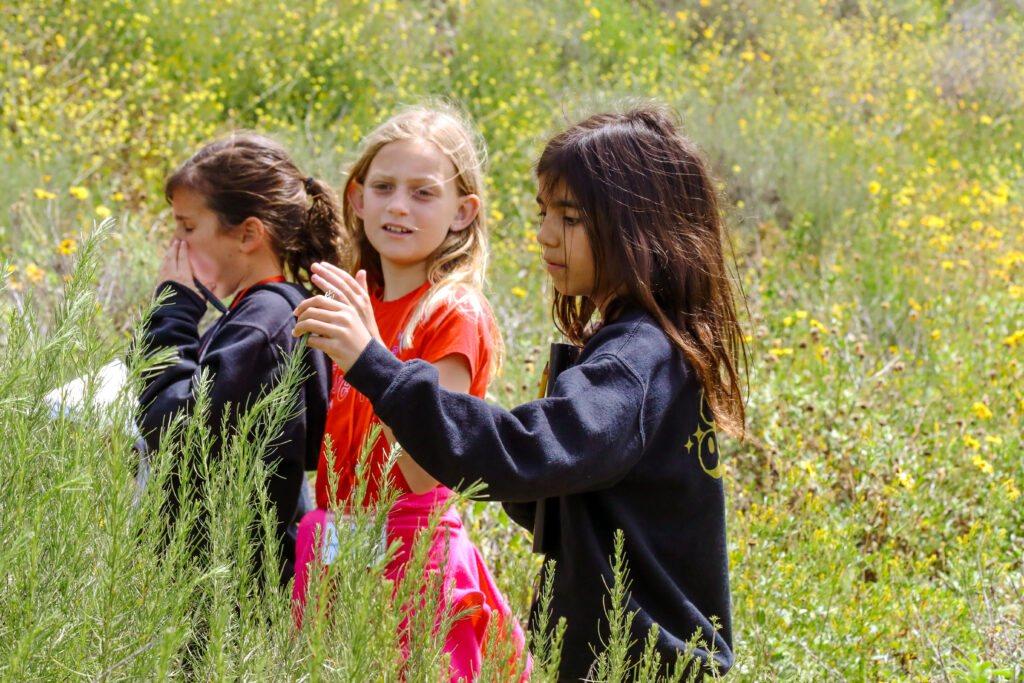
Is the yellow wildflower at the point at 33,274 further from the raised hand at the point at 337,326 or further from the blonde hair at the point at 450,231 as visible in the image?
the raised hand at the point at 337,326

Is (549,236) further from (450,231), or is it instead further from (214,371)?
(214,371)

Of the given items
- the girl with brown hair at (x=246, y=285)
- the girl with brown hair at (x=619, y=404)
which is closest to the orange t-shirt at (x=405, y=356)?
the girl with brown hair at (x=246, y=285)

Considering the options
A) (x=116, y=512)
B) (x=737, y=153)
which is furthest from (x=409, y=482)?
(x=737, y=153)

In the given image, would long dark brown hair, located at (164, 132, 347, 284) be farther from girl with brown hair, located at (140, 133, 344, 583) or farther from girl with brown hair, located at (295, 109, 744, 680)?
girl with brown hair, located at (295, 109, 744, 680)

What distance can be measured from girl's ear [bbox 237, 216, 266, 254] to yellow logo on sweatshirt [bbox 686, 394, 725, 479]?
1221mm

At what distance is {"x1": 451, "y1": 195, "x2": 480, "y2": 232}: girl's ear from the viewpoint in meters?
2.33

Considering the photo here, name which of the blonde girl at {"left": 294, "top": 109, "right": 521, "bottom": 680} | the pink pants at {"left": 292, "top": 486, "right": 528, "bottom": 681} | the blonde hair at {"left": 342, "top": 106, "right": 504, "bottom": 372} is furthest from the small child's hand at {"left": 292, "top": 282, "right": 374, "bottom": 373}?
the blonde hair at {"left": 342, "top": 106, "right": 504, "bottom": 372}

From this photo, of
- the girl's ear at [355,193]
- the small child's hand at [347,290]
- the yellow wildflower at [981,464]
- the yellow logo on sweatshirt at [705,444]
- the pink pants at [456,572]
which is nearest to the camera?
the small child's hand at [347,290]

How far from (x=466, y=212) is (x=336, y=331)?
2.84ft

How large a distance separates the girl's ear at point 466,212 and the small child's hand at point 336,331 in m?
0.78

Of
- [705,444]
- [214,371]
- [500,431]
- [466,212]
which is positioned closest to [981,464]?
[705,444]

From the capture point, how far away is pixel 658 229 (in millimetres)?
1875

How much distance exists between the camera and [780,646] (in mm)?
2473

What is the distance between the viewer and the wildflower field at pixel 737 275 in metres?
1.29
